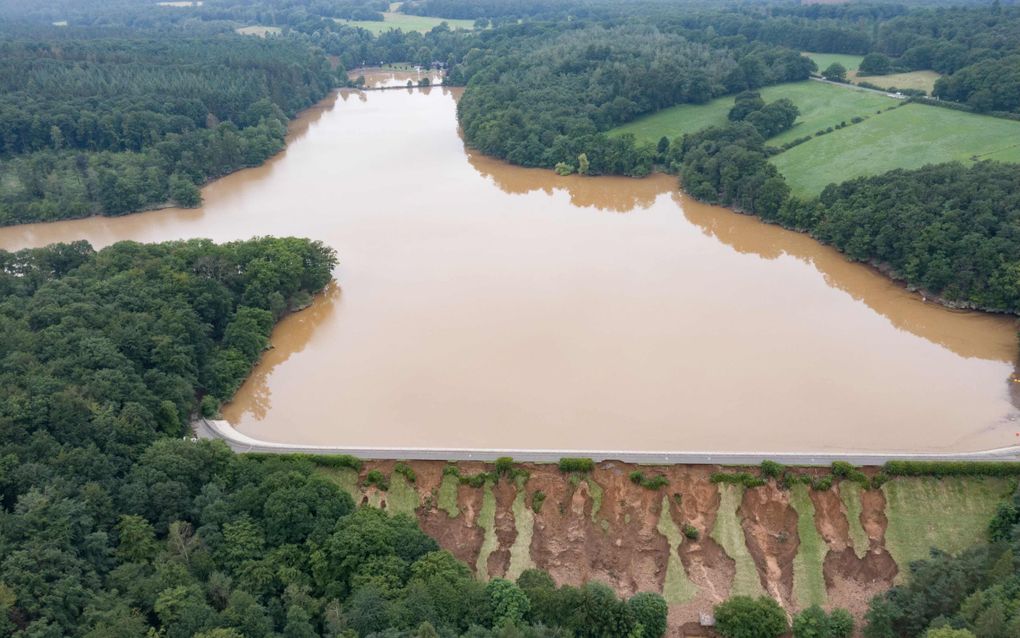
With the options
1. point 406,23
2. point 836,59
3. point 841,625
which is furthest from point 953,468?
point 406,23

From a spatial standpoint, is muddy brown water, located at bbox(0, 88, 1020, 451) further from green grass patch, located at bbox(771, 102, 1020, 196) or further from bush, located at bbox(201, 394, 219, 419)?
green grass patch, located at bbox(771, 102, 1020, 196)

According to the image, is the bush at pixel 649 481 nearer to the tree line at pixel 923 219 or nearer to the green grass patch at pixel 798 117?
the tree line at pixel 923 219

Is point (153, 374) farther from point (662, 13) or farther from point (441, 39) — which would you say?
point (662, 13)

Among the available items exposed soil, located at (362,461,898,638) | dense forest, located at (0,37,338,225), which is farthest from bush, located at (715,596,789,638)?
dense forest, located at (0,37,338,225)

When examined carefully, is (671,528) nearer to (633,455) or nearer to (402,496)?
(633,455)

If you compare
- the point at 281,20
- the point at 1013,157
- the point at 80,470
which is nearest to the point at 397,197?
the point at 80,470

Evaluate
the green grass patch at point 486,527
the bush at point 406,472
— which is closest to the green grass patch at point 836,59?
the green grass patch at point 486,527
